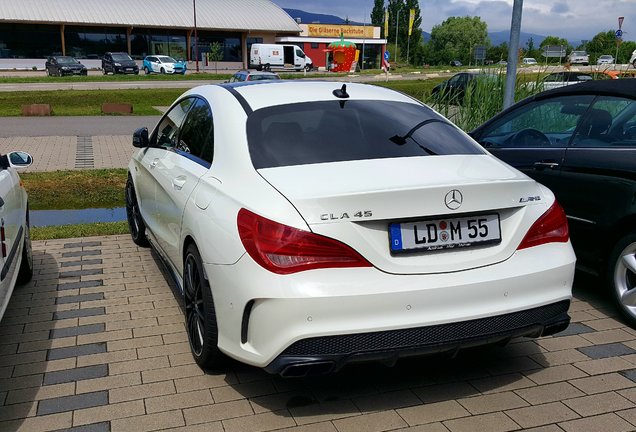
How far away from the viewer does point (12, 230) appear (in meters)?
4.34

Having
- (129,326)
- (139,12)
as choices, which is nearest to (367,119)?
(129,326)

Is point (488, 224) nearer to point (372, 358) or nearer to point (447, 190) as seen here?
point (447, 190)

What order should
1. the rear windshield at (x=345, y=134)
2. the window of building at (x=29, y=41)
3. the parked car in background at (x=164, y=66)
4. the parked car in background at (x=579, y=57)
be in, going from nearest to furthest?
the rear windshield at (x=345, y=134) < the parked car in background at (x=579, y=57) < the parked car in background at (x=164, y=66) < the window of building at (x=29, y=41)

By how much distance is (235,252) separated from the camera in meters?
3.06

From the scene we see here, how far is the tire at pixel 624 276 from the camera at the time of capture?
4258 mm

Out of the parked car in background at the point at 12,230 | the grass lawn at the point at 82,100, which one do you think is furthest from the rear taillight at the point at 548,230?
the grass lawn at the point at 82,100

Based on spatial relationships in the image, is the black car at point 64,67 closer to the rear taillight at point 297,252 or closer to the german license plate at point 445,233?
the rear taillight at point 297,252

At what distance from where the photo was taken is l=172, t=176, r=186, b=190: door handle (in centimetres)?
409

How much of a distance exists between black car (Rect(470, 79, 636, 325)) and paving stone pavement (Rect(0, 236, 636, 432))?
1.49 feet

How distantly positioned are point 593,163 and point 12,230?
411 centimetres

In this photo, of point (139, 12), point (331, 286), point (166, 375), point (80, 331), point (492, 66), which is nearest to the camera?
point (331, 286)

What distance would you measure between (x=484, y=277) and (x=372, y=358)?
0.67 metres

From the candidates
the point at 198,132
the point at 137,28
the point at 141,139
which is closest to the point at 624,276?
the point at 198,132

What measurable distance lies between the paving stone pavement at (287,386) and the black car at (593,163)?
0.45m
